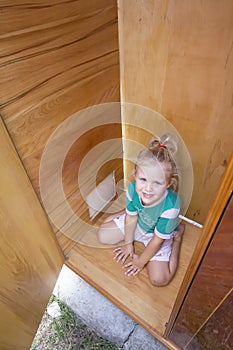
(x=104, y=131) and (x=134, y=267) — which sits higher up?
(x=104, y=131)

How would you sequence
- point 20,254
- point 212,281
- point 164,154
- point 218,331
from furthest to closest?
point 164,154
point 20,254
point 218,331
point 212,281

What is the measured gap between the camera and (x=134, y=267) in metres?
0.94

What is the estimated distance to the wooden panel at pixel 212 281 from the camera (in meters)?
0.31

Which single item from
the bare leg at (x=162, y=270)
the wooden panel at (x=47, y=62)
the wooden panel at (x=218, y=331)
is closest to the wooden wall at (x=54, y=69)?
the wooden panel at (x=47, y=62)

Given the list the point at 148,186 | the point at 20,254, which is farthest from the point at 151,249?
the point at 20,254

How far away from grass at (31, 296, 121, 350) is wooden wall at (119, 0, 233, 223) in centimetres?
76

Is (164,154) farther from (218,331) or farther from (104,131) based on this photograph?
(218,331)

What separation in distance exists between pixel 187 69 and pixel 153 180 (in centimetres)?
36

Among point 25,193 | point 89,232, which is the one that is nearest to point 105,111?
point 25,193

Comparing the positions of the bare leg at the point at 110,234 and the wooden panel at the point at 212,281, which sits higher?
the wooden panel at the point at 212,281

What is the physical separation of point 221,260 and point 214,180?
622mm

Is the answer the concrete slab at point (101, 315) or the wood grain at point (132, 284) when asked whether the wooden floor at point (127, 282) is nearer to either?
the wood grain at point (132, 284)

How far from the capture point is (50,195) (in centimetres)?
74

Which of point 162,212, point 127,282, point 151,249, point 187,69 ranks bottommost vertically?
point 127,282
